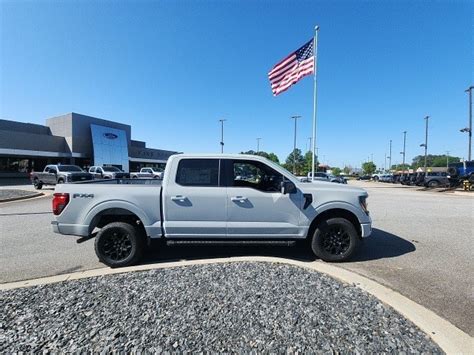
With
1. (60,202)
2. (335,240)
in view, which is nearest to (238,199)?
(335,240)

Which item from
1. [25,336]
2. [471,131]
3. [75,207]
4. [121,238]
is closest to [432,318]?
[25,336]

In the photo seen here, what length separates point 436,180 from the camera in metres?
29.0

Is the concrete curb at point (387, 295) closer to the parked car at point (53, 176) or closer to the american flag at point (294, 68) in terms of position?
the american flag at point (294, 68)

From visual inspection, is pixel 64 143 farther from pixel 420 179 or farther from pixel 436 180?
pixel 436 180

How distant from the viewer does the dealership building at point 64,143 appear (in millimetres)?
33719

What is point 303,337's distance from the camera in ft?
7.65

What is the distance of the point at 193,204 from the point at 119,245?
56.8 inches

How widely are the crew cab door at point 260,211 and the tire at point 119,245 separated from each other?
5.21ft

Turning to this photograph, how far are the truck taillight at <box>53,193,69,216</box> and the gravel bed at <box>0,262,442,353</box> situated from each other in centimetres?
140

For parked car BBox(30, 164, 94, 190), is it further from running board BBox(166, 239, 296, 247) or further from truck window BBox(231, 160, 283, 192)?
truck window BBox(231, 160, 283, 192)

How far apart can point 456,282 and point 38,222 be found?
1012 centimetres

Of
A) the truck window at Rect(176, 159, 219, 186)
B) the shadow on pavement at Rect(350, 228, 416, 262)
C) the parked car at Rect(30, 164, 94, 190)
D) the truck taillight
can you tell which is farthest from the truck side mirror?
the parked car at Rect(30, 164, 94, 190)

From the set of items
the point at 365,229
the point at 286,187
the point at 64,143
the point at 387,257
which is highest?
the point at 64,143

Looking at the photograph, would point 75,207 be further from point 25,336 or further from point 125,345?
point 125,345
